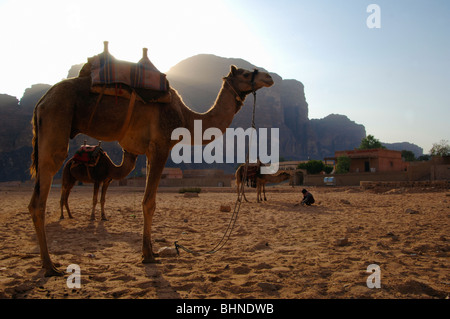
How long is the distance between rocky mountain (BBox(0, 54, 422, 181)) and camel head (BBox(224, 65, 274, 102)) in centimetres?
10278

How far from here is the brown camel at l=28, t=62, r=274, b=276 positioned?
13.4ft

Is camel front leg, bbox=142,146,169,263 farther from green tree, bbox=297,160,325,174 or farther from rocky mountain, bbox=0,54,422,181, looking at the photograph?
rocky mountain, bbox=0,54,422,181

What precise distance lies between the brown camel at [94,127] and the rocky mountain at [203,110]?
103 m

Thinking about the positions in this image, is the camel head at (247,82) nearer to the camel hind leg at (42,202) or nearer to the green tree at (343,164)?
the camel hind leg at (42,202)

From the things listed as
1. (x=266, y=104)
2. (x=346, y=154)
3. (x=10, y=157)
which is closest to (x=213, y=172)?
(x=346, y=154)

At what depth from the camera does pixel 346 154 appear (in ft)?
195

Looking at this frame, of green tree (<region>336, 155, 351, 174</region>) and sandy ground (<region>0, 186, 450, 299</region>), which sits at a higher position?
green tree (<region>336, 155, 351, 174</region>)

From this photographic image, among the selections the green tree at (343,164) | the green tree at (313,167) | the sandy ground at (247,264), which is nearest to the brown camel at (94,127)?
the sandy ground at (247,264)

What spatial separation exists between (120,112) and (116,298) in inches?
98.8

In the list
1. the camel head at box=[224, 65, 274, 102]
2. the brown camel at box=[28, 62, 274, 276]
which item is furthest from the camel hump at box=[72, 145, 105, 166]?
the camel head at box=[224, 65, 274, 102]

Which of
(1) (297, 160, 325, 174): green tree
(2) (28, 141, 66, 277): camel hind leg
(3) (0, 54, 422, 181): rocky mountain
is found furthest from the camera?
(3) (0, 54, 422, 181): rocky mountain

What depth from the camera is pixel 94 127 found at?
444 centimetres
